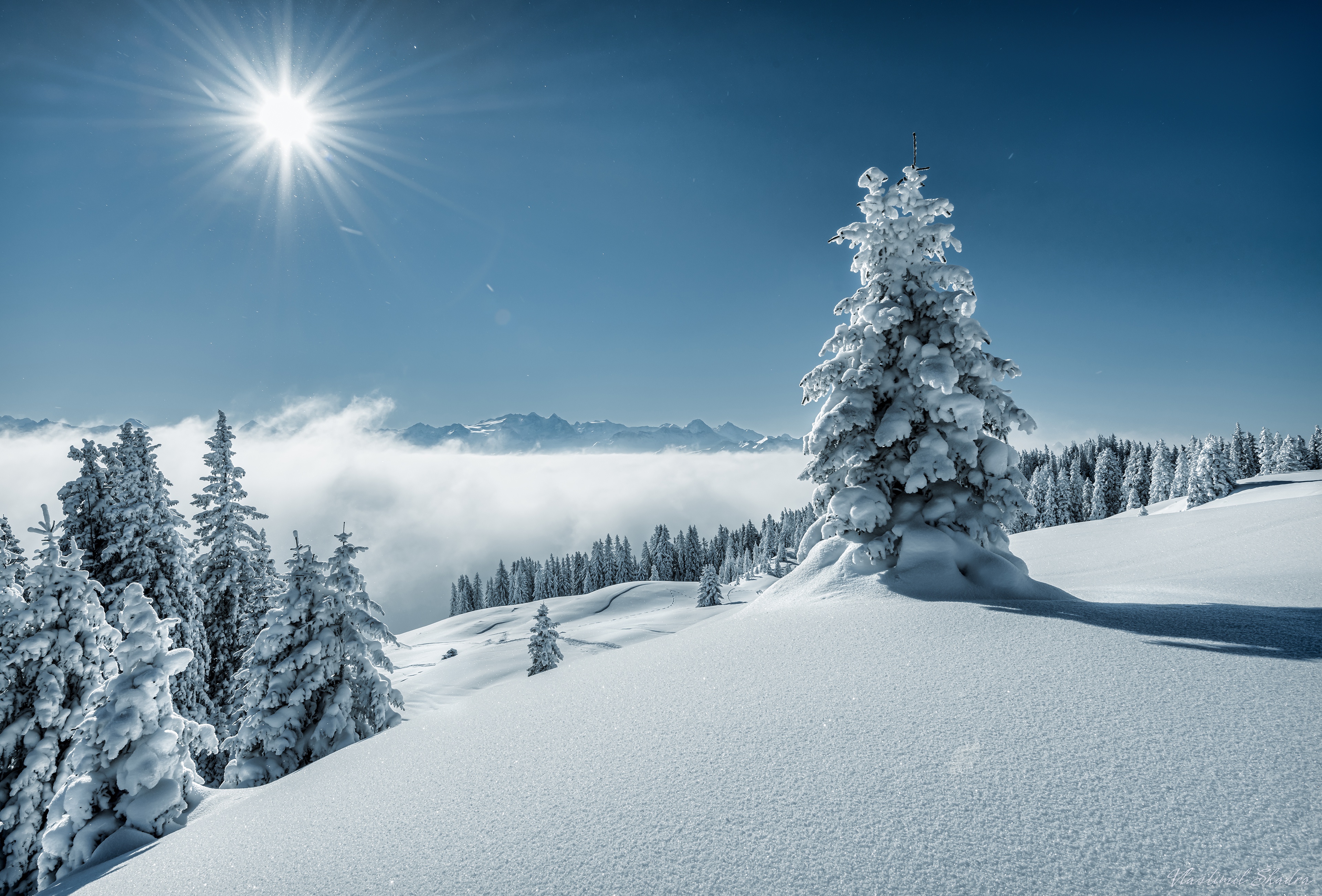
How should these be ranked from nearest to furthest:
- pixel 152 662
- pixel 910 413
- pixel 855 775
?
pixel 855 775 → pixel 152 662 → pixel 910 413

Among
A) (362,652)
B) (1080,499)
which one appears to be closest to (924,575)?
(362,652)

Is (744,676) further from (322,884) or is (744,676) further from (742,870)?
(322,884)

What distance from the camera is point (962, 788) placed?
2.98 meters

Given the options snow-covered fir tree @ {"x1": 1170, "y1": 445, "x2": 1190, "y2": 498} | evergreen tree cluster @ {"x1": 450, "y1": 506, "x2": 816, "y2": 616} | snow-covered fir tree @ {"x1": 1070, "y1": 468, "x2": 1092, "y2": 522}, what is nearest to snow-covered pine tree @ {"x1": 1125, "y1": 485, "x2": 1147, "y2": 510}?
snow-covered fir tree @ {"x1": 1170, "y1": 445, "x2": 1190, "y2": 498}

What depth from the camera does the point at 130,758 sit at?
7004 millimetres

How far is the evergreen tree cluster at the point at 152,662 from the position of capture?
23.4 feet

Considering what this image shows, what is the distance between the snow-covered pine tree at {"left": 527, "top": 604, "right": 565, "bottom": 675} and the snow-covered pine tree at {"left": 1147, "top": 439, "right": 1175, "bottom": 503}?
88489 millimetres

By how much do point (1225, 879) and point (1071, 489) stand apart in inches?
4120

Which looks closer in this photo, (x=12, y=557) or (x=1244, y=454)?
(x=12, y=557)

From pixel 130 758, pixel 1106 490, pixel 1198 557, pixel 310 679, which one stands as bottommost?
pixel 1106 490

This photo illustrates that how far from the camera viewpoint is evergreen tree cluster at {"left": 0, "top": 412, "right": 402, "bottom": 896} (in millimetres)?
7137

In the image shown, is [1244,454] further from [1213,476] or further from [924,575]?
[924,575]

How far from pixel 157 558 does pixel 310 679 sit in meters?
12.1

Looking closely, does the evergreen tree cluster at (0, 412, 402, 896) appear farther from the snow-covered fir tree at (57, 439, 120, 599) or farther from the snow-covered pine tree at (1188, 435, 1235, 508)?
the snow-covered pine tree at (1188, 435, 1235, 508)
